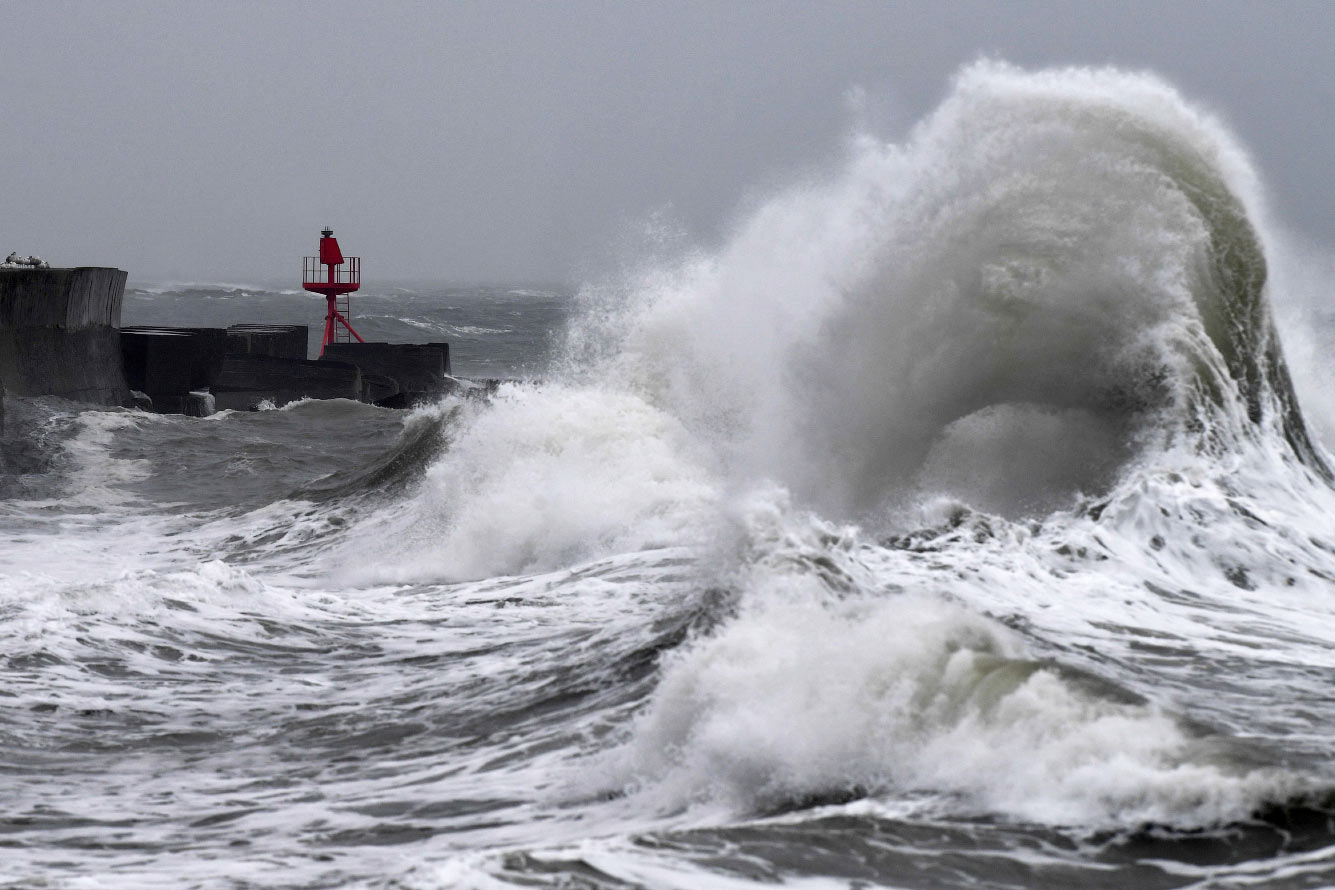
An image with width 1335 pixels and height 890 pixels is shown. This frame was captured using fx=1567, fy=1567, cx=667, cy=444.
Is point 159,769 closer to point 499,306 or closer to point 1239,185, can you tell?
point 1239,185

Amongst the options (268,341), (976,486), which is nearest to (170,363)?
(268,341)

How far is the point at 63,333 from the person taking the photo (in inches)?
630

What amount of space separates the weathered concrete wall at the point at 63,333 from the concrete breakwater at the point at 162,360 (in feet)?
0.04

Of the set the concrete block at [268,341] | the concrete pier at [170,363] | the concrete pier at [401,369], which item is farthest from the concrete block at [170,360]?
the concrete pier at [401,369]

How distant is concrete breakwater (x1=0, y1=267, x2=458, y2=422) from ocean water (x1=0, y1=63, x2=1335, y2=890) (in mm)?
1485

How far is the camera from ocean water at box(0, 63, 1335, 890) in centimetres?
396

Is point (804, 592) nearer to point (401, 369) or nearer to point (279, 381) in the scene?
point (279, 381)

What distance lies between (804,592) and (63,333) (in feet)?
41.2

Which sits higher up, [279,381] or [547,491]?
[279,381]

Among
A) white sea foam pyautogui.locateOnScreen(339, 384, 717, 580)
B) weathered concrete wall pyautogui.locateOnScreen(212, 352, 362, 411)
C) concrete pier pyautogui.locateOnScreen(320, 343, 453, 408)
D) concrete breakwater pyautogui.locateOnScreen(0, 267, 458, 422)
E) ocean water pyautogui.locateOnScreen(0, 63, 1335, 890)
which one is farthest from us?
concrete pier pyautogui.locateOnScreen(320, 343, 453, 408)

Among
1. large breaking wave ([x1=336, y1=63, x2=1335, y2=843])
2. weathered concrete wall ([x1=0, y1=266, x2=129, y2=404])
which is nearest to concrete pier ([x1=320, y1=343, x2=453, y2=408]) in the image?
weathered concrete wall ([x1=0, y1=266, x2=129, y2=404])

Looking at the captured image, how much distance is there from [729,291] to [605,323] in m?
1.73

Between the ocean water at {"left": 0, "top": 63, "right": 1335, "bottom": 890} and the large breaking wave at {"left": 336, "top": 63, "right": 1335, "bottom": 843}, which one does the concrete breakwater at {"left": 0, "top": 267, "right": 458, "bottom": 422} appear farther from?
the large breaking wave at {"left": 336, "top": 63, "right": 1335, "bottom": 843}

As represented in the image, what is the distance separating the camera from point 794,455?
9.58 metres
